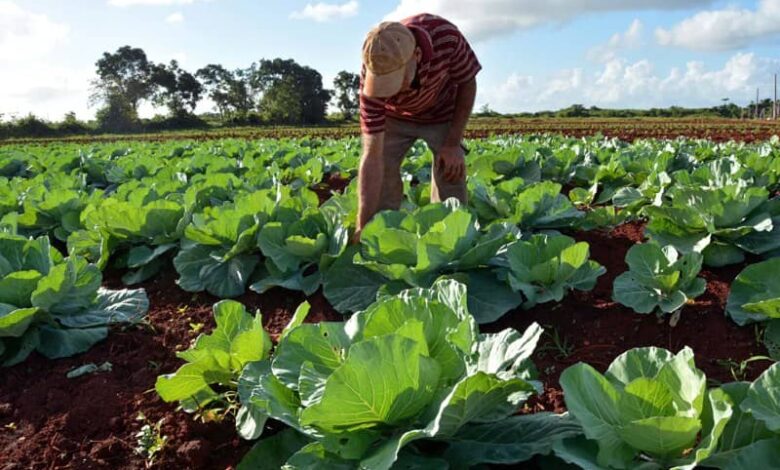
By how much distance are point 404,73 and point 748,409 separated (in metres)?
2.27

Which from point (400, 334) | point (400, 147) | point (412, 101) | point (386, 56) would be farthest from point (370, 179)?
point (400, 334)

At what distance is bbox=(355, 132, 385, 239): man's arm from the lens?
3143 millimetres

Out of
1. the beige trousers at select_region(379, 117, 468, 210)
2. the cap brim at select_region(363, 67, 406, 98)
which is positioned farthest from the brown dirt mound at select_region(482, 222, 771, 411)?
the beige trousers at select_region(379, 117, 468, 210)

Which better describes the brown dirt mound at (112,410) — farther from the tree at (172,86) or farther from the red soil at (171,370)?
the tree at (172,86)

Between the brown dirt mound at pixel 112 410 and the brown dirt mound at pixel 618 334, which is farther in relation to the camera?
the brown dirt mound at pixel 618 334

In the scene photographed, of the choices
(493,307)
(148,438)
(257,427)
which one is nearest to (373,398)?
(257,427)

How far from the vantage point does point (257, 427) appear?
171cm

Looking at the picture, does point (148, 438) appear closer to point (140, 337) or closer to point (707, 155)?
point (140, 337)

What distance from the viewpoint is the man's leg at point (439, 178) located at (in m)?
3.93

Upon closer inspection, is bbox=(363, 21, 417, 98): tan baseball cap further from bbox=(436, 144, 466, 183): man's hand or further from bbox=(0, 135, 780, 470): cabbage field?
bbox=(436, 144, 466, 183): man's hand

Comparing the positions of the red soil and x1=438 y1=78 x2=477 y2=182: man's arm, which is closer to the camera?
the red soil

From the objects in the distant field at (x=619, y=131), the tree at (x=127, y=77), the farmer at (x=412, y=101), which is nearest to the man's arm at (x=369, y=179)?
the farmer at (x=412, y=101)

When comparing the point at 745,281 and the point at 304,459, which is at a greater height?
the point at 745,281

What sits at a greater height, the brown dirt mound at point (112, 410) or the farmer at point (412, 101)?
the farmer at point (412, 101)
